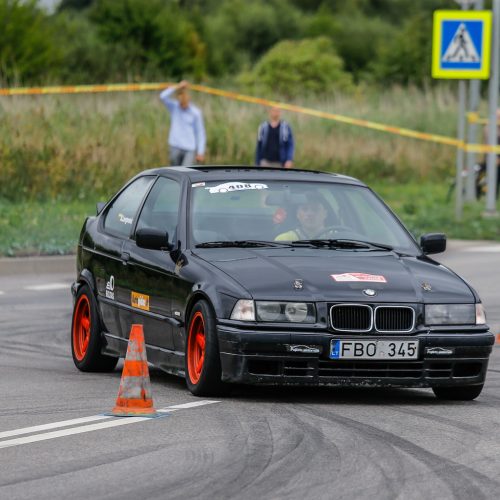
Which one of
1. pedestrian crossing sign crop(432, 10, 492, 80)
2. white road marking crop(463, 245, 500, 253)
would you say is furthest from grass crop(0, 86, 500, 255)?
pedestrian crossing sign crop(432, 10, 492, 80)

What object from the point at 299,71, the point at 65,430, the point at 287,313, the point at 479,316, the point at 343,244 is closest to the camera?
the point at 65,430

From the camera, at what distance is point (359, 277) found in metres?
9.88

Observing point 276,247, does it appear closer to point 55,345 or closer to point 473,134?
point 55,345

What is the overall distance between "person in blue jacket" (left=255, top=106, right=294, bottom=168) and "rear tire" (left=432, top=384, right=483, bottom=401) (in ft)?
47.0

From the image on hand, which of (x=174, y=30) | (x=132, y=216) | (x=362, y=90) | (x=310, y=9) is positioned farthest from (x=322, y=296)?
(x=310, y=9)

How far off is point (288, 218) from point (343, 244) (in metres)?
0.40

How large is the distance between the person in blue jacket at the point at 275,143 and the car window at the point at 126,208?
41.0 feet

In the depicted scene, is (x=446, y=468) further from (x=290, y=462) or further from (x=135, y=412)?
(x=135, y=412)

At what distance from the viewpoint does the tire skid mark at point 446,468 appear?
7203mm

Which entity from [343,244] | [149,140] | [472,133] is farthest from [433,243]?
[149,140]

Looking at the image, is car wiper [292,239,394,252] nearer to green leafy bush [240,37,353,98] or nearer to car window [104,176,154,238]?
car window [104,176,154,238]

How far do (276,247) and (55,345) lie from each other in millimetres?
3316

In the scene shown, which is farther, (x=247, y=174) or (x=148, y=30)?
(x=148, y=30)

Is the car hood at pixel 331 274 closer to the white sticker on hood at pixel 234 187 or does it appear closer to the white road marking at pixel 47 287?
the white sticker on hood at pixel 234 187
